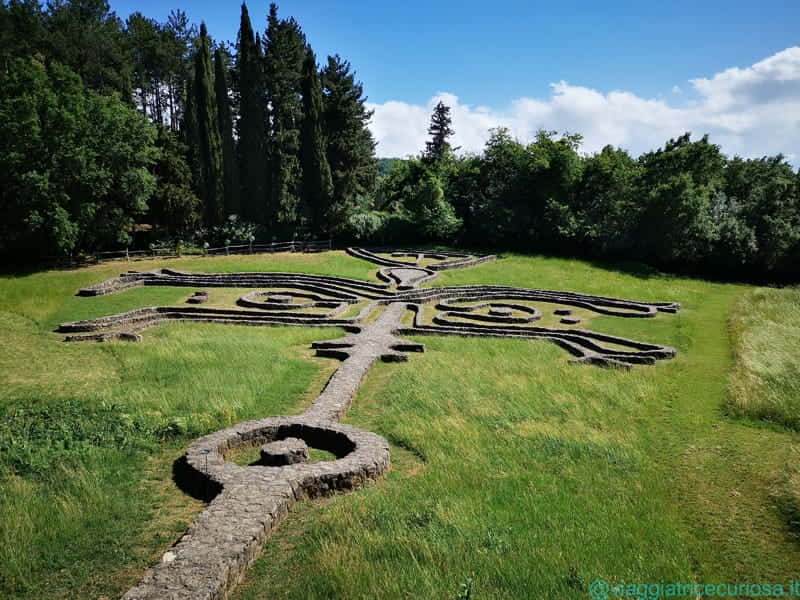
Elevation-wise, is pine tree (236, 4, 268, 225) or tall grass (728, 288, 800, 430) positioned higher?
pine tree (236, 4, 268, 225)

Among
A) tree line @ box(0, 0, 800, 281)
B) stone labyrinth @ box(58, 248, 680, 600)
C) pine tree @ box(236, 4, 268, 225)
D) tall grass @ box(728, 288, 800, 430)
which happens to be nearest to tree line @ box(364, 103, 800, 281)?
tree line @ box(0, 0, 800, 281)

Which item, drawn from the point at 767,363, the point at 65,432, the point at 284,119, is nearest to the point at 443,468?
the point at 65,432

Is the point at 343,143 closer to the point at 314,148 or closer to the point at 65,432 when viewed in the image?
the point at 314,148

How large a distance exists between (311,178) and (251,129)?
6.54 m

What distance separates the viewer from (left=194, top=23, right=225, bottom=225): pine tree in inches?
1679

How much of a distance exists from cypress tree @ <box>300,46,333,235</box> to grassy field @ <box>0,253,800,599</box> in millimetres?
28778

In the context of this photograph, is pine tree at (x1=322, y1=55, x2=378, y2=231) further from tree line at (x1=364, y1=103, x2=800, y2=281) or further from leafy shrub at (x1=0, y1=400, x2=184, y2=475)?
leafy shrub at (x1=0, y1=400, x2=184, y2=475)

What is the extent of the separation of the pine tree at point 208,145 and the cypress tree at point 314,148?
724cm

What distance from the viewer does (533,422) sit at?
39.7 feet

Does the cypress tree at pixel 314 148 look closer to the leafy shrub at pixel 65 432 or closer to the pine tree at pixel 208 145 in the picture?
the pine tree at pixel 208 145

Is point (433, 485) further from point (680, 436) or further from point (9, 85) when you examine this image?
point (9, 85)

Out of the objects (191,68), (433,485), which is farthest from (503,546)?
(191,68)

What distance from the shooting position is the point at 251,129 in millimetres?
45656

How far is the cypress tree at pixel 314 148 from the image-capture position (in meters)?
46.1
